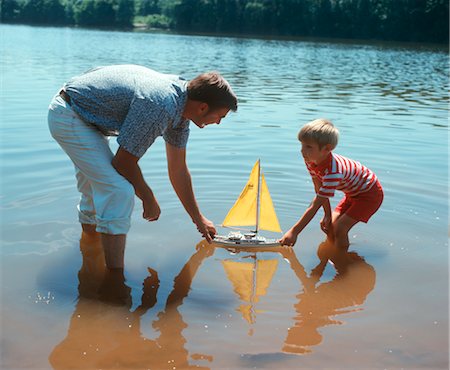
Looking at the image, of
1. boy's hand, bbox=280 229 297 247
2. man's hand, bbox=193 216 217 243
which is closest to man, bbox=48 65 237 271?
man's hand, bbox=193 216 217 243

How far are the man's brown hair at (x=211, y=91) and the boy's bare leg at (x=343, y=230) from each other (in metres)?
1.76

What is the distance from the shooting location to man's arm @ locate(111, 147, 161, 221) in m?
3.73

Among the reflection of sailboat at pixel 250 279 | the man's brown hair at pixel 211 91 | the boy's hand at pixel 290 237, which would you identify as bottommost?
the reflection of sailboat at pixel 250 279

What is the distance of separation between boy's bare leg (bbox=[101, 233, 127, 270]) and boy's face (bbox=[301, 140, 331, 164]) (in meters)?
1.56

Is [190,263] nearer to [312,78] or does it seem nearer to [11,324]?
[11,324]

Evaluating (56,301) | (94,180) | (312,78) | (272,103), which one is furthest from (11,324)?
(312,78)

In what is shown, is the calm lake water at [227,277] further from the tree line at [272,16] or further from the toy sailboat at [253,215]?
the tree line at [272,16]

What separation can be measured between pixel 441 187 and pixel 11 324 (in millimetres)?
5032

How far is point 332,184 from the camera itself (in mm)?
4562

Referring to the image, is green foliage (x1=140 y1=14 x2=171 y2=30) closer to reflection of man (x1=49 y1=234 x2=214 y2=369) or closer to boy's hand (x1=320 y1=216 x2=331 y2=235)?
boy's hand (x1=320 y1=216 x2=331 y2=235)

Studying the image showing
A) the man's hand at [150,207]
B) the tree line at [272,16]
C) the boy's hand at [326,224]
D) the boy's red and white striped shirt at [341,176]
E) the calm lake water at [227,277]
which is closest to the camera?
the calm lake water at [227,277]

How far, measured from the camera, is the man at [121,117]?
3.61 m

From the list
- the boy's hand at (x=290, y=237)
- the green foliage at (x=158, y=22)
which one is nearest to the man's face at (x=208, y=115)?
the boy's hand at (x=290, y=237)

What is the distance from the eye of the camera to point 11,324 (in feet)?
11.2
